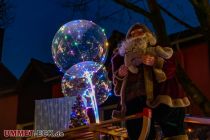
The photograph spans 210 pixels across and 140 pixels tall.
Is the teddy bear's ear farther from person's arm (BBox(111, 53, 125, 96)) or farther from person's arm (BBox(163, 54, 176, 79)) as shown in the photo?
person's arm (BBox(111, 53, 125, 96))

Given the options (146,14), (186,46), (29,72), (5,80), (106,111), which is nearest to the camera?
(146,14)

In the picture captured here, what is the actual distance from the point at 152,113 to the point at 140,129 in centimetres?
21

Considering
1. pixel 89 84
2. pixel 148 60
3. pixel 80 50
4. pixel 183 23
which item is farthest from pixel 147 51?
pixel 183 23

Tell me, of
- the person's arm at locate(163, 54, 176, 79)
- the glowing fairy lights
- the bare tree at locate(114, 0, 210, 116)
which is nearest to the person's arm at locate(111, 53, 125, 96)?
the person's arm at locate(163, 54, 176, 79)

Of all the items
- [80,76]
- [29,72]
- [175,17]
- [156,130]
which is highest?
[29,72]

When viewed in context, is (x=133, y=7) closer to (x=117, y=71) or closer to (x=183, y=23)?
(x=183, y=23)

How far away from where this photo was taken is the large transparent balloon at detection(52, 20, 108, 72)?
6270 millimetres

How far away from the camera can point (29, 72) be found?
18781 millimetres

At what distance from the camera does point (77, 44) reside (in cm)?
643

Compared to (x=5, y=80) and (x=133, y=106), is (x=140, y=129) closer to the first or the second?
(x=133, y=106)

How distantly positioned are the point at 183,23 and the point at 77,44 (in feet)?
7.65

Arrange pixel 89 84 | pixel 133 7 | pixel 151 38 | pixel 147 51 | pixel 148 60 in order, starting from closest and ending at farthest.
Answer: pixel 148 60 < pixel 147 51 < pixel 151 38 < pixel 89 84 < pixel 133 7

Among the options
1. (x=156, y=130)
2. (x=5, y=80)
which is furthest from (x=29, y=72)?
(x=156, y=130)

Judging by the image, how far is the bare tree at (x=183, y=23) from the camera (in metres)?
7.42
